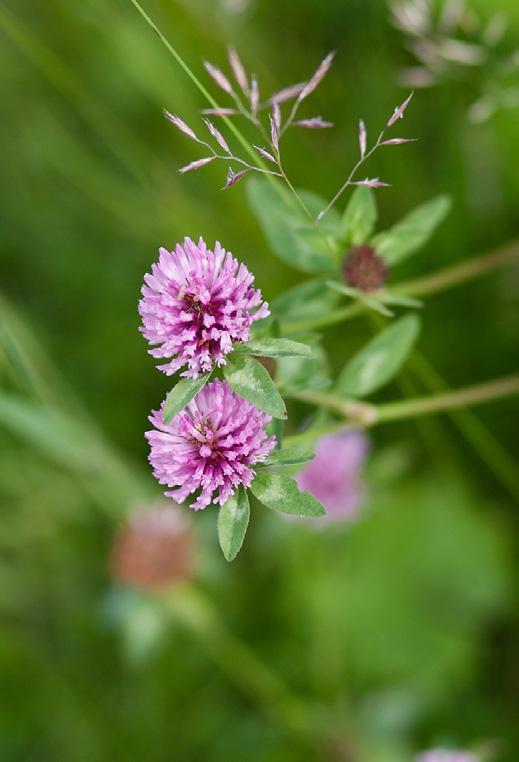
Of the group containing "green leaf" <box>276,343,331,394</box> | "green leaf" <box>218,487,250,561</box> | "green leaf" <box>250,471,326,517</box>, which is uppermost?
"green leaf" <box>276,343,331,394</box>

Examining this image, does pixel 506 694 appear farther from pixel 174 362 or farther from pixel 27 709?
pixel 174 362

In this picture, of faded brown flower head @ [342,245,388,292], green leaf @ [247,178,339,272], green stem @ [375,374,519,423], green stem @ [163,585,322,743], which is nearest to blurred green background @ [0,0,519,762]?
green stem @ [163,585,322,743]

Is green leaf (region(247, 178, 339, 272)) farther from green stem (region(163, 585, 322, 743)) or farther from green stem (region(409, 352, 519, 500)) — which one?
green stem (region(163, 585, 322, 743))

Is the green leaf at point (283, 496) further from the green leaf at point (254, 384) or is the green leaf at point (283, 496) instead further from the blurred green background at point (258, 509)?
the blurred green background at point (258, 509)

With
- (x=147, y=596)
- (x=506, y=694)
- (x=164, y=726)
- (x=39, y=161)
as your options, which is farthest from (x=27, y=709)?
(x=39, y=161)

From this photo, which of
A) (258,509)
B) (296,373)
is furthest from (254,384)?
(258,509)

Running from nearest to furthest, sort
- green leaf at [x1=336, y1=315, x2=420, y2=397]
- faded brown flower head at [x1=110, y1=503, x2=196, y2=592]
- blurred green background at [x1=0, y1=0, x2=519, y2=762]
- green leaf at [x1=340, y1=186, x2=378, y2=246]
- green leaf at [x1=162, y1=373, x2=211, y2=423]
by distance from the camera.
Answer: green leaf at [x1=162, y1=373, x2=211, y2=423]
green leaf at [x1=340, y1=186, x2=378, y2=246]
green leaf at [x1=336, y1=315, x2=420, y2=397]
faded brown flower head at [x1=110, y1=503, x2=196, y2=592]
blurred green background at [x1=0, y1=0, x2=519, y2=762]
